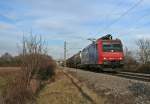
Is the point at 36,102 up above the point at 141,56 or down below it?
below

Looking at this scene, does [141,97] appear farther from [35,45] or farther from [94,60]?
[94,60]

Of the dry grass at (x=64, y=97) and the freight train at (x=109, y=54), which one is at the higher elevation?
the freight train at (x=109, y=54)

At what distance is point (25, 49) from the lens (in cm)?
2891

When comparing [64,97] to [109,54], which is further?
[109,54]

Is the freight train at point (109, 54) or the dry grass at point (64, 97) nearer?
the dry grass at point (64, 97)

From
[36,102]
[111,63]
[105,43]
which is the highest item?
[105,43]

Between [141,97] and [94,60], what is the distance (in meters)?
24.9

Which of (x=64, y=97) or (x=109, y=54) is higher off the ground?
(x=109, y=54)

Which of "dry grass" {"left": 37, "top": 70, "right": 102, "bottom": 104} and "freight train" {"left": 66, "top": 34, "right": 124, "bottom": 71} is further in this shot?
"freight train" {"left": 66, "top": 34, "right": 124, "bottom": 71}

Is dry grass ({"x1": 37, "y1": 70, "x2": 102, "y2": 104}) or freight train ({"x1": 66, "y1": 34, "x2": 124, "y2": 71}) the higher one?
freight train ({"x1": 66, "y1": 34, "x2": 124, "y2": 71})

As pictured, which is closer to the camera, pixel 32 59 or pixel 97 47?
pixel 32 59

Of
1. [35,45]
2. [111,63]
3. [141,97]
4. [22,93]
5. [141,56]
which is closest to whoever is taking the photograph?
[141,97]

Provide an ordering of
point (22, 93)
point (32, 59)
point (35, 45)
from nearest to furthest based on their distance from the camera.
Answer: point (22, 93) < point (32, 59) < point (35, 45)

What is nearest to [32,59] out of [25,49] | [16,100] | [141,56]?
[25,49]
